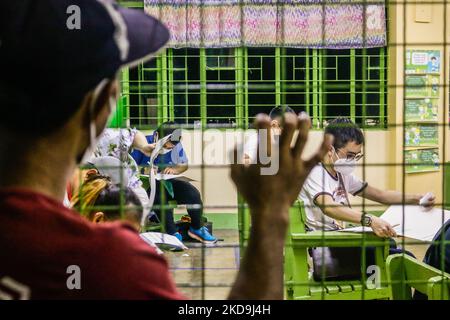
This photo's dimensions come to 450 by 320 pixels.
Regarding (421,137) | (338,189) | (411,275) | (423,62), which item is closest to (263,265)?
(411,275)

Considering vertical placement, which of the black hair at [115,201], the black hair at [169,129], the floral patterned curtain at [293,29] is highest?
the floral patterned curtain at [293,29]

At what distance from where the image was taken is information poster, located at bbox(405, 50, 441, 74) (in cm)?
543

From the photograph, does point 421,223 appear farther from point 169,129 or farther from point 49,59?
point 49,59

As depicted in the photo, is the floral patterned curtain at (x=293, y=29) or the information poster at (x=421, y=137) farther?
the floral patterned curtain at (x=293, y=29)

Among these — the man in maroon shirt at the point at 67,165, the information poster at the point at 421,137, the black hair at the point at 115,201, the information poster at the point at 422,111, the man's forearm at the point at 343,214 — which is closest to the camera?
the man in maroon shirt at the point at 67,165

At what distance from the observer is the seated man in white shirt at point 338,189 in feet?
8.65

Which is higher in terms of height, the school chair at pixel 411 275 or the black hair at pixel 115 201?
the black hair at pixel 115 201

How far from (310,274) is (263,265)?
→ 193cm

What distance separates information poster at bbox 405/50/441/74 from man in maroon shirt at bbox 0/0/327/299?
4957 mm

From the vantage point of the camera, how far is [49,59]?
0.74m

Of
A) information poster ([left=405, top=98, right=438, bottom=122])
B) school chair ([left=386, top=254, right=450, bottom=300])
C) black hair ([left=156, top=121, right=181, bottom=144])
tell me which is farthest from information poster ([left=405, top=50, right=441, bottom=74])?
school chair ([left=386, top=254, right=450, bottom=300])

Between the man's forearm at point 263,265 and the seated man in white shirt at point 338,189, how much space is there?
1.59m

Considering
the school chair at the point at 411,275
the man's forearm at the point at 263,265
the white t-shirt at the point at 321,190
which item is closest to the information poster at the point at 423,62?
the white t-shirt at the point at 321,190

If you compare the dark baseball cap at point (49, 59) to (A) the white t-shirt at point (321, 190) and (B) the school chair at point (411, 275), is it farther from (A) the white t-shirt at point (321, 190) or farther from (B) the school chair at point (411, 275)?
(A) the white t-shirt at point (321, 190)
